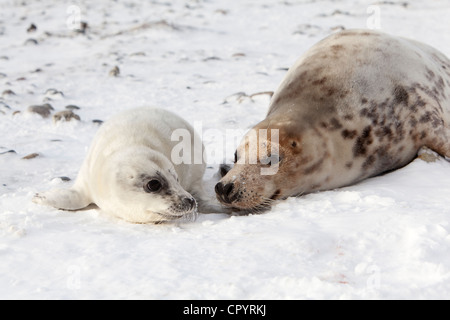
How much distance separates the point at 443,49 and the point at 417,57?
12.0 ft

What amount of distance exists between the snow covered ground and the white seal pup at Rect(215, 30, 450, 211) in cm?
12

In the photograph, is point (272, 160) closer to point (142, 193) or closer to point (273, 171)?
point (273, 171)

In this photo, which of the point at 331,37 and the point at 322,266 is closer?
the point at 322,266

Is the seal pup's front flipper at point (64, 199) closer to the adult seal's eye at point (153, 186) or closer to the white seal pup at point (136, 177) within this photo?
the white seal pup at point (136, 177)

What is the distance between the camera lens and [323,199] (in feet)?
8.93

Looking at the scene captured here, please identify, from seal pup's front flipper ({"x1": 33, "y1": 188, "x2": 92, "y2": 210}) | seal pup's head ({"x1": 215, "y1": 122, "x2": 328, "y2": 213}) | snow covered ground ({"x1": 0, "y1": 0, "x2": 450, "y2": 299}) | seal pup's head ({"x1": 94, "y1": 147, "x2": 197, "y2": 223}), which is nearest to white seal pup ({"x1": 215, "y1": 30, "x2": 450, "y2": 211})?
seal pup's head ({"x1": 215, "y1": 122, "x2": 328, "y2": 213})

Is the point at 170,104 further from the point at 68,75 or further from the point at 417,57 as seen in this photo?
the point at 417,57

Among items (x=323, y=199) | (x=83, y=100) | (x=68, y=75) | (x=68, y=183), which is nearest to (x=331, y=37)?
(x=323, y=199)

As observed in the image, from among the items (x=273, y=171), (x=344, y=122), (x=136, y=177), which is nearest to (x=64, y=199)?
(x=136, y=177)

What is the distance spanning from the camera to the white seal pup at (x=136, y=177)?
2645mm

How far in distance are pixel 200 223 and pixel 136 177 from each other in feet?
1.18

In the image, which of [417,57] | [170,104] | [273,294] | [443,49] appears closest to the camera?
[273,294]

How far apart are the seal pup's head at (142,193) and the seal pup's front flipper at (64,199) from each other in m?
0.27

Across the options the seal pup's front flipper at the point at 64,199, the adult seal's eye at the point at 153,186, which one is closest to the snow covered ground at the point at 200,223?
the seal pup's front flipper at the point at 64,199
